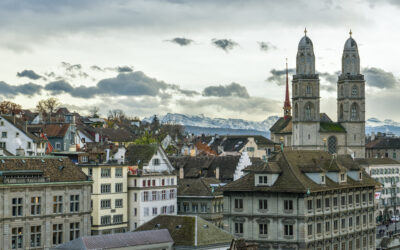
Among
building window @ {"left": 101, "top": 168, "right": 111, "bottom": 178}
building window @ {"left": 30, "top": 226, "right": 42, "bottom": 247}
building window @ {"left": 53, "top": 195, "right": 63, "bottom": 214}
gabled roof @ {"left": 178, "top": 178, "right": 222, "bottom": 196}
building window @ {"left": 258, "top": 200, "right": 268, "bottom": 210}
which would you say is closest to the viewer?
building window @ {"left": 30, "top": 226, "right": 42, "bottom": 247}

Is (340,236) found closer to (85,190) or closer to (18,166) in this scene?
(85,190)

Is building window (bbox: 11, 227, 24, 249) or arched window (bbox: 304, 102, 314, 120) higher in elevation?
arched window (bbox: 304, 102, 314, 120)

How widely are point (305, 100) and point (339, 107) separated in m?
9.49

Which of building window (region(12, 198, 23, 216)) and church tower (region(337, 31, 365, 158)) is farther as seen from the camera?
church tower (region(337, 31, 365, 158))

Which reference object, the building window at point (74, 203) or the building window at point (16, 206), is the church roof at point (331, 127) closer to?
the building window at point (74, 203)

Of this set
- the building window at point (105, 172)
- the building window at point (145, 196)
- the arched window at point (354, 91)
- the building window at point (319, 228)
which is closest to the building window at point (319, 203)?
the building window at point (319, 228)

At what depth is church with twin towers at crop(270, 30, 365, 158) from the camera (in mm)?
183750

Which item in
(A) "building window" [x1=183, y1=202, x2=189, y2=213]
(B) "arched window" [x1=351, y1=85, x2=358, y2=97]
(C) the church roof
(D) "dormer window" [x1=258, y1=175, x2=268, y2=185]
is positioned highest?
(B) "arched window" [x1=351, y1=85, x2=358, y2=97]

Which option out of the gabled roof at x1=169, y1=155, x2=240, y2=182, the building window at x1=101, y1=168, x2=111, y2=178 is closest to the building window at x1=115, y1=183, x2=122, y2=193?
the building window at x1=101, y1=168, x2=111, y2=178

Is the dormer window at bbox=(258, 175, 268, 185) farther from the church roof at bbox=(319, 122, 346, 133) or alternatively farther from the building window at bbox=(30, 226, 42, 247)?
the church roof at bbox=(319, 122, 346, 133)

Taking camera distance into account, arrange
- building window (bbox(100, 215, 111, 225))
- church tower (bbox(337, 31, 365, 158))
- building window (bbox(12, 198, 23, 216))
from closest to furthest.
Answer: building window (bbox(12, 198, 23, 216)) < building window (bbox(100, 215, 111, 225)) < church tower (bbox(337, 31, 365, 158))

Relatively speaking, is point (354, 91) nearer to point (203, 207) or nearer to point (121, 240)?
point (203, 207)

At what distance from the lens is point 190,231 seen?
271 feet

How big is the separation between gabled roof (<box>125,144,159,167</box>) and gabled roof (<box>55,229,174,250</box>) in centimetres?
3359
